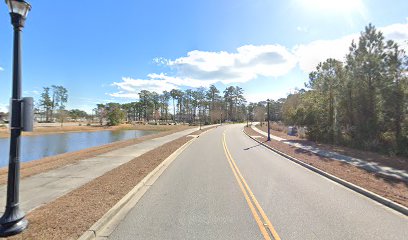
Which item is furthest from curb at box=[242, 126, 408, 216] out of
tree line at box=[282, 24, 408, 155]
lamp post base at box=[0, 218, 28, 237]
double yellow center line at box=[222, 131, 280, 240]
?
tree line at box=[282, 24, 408, 155]

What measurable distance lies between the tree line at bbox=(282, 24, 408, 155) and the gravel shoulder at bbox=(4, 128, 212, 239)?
754 inches

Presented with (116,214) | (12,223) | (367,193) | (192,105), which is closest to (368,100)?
(367,193)

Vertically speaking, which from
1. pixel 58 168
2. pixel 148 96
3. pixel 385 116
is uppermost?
pixel 148 96

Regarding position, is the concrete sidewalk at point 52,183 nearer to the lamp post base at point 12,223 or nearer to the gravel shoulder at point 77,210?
the gravel shoulder at point 77,210

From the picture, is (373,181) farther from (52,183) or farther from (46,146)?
(46,146)

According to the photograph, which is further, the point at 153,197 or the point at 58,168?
the point at 58,168

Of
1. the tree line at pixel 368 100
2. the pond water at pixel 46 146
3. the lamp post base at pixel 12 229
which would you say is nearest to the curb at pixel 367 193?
the lamp post base at pixel 12 229

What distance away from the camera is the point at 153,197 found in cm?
746

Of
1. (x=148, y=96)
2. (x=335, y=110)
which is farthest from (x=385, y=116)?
(x=148, y=96)

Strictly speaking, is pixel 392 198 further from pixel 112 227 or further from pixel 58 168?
pixel 58 168

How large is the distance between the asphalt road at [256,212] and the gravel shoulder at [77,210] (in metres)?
0.68

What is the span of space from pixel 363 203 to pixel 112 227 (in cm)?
631

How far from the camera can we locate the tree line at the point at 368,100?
19.4 m

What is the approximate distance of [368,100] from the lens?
21.6 m
